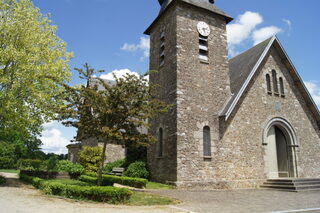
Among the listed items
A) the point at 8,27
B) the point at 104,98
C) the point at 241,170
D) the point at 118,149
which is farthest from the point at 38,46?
the point at 241,170

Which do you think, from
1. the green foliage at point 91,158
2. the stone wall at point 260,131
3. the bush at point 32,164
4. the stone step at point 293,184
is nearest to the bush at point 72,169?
the green foliage at point 91,158

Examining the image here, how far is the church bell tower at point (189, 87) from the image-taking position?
45.5 ft

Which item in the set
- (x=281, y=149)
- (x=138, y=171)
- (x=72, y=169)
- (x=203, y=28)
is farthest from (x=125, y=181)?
(x=281, y=149)

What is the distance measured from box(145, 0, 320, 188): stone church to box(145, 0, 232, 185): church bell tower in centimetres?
6

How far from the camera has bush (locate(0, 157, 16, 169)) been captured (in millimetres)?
29516

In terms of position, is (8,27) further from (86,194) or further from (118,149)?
(118,149)

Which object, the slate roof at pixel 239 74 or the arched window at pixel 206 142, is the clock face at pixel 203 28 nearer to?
the slate roof at pixel 239 74

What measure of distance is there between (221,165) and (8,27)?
13894 mm

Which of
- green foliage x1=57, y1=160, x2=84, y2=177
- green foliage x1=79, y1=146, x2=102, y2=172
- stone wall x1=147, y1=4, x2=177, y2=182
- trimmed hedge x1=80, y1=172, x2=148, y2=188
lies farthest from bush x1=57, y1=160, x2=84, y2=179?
stone wall x1=147, y1=4, x2=177, y2=182

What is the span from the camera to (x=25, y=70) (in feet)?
42.8

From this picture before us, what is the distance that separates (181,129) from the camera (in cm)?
1391

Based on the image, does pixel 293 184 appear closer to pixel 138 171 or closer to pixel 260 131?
pixel 260 131

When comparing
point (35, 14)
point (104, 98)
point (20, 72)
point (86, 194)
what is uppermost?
point (35, 14)

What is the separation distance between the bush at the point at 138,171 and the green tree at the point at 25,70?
5.83m
